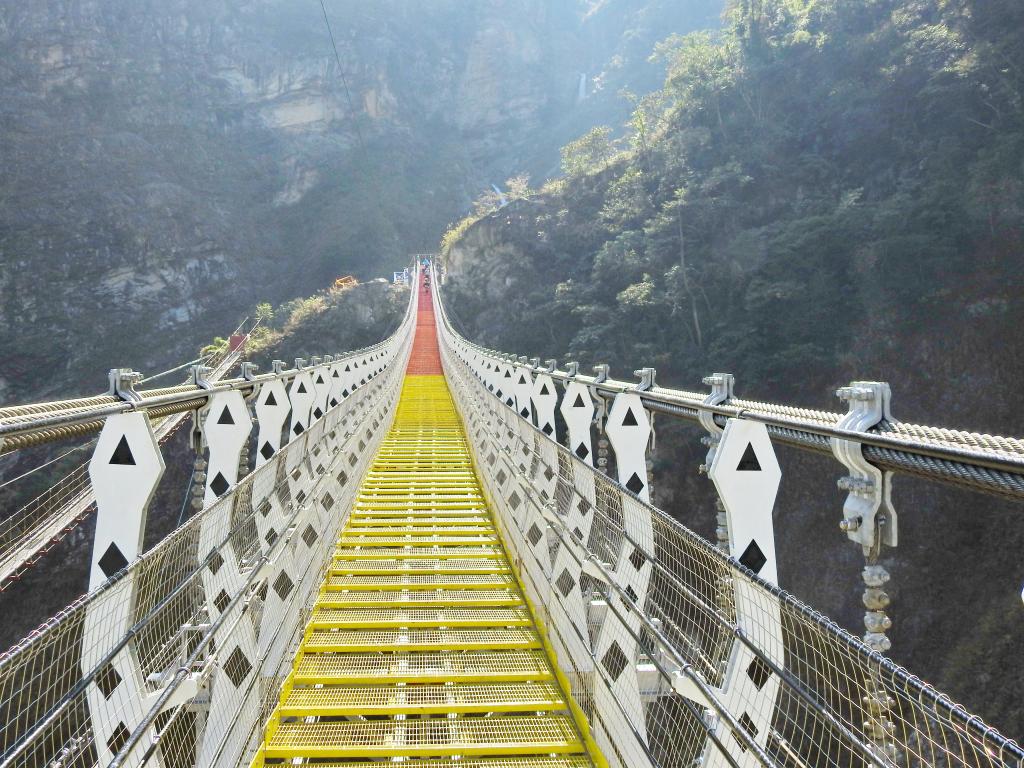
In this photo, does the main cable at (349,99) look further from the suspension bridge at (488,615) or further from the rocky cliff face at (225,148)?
the suspension bridge at (488,615)

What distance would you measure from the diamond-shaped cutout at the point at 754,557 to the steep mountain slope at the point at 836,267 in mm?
12159

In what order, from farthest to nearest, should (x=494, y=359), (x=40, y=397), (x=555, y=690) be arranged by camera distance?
(x=40, y=397), (x=494, y=359), (x=555, y=690)

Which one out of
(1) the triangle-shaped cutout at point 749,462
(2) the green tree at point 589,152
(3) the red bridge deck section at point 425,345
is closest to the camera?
(1) the triangle-shaped cutout at point 749,462

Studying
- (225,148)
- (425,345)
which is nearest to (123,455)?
(425,345)

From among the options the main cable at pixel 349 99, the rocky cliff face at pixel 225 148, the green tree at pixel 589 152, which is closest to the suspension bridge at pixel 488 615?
the green tree at pixel 589 152

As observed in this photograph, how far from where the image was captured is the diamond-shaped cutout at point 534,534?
368 cm

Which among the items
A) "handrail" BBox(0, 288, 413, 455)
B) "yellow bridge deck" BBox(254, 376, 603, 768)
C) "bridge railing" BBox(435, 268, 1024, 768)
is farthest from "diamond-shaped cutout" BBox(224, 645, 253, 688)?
"bridge railing" BBox(435, 268, 1024, 768)

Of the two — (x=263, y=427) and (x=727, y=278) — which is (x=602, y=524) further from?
(x=727, y=278)

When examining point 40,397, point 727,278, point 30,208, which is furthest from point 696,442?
point 30,208

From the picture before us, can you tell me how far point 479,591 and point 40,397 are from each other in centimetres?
3873

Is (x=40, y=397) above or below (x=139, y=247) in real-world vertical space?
below

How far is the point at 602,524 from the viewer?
10.4 feet

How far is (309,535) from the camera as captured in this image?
3.79 m

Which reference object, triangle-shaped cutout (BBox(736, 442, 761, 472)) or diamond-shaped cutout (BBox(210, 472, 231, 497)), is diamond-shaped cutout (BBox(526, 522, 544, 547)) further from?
diamond-shaped cutout (BBox(210, 472, 231, 497))
